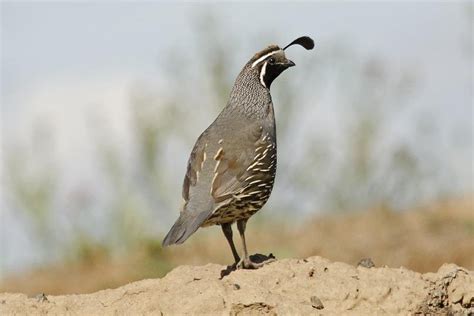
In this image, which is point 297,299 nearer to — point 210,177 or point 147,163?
point 210,177

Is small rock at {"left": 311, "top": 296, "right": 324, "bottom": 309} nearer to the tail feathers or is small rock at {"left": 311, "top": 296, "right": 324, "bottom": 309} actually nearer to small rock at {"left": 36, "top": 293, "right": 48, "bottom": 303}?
the tail feathers

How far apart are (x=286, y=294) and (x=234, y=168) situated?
108cm

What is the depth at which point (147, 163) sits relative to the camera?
10.6 meters

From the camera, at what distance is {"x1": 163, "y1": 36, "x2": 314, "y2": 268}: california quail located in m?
5.02

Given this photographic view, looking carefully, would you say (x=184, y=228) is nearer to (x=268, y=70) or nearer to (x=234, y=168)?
(x=234, y=168)

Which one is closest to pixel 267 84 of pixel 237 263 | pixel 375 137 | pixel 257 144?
pixel 257 144

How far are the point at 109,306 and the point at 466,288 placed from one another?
58.4 inches

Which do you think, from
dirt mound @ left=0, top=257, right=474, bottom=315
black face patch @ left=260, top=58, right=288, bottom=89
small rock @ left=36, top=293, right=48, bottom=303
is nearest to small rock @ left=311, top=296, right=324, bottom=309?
dirt mound @ left=0, top=257, right=474, bottom=315

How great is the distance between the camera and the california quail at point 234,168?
16.5 ft

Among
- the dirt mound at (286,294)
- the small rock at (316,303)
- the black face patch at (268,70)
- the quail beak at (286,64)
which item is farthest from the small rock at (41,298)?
the quail beak at (286,64)

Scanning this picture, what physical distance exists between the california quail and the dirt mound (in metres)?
0.40

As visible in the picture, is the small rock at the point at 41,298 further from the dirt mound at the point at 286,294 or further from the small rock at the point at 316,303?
the small rock at the point at 316,303

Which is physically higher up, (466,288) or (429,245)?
(429,245)

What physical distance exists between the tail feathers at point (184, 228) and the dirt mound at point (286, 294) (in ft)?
0.86
